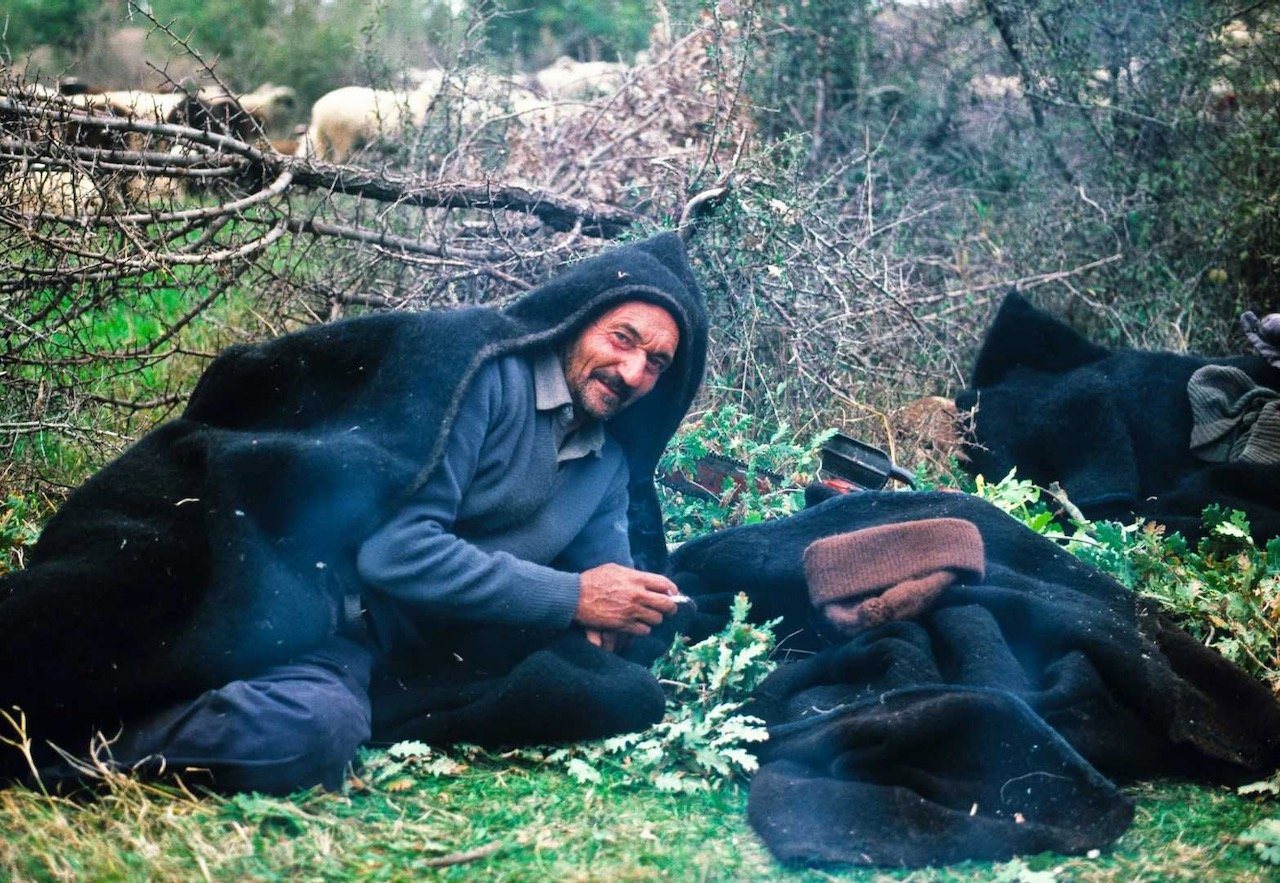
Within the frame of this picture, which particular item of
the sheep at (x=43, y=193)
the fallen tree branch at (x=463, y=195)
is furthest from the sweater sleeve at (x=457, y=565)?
the fallen tree branch at (x=463, y=195)

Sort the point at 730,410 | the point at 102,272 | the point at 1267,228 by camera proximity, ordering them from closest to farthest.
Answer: the point at 102,272
the point at 730,410
the point at 1267,228

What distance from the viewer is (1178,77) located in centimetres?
790

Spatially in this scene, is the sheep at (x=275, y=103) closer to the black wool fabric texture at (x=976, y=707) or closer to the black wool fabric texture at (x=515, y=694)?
the black wool fabric texture at (x=976, y=707)

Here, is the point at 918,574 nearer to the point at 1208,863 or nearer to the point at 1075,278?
the point at 1208,863

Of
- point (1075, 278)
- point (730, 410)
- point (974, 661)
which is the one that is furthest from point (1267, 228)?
point (974, 661)

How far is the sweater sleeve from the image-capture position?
3105mm

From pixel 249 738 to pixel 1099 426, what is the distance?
3.82m

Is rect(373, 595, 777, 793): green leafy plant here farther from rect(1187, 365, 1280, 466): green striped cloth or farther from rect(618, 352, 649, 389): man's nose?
rect(1187, 365, 1280, 466): green striped cloth

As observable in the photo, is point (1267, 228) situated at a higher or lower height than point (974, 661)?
higher

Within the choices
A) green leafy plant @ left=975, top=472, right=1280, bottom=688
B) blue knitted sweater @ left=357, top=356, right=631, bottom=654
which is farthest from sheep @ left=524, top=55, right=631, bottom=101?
blue knitted sweater @ left=357, top=356, right=631, bottom=654

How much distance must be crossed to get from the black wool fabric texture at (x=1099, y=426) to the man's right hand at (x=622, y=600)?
234 cm

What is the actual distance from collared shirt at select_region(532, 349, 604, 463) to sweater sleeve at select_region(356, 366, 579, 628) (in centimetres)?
16

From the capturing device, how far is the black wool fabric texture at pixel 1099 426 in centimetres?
496

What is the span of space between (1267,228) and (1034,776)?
550cm
